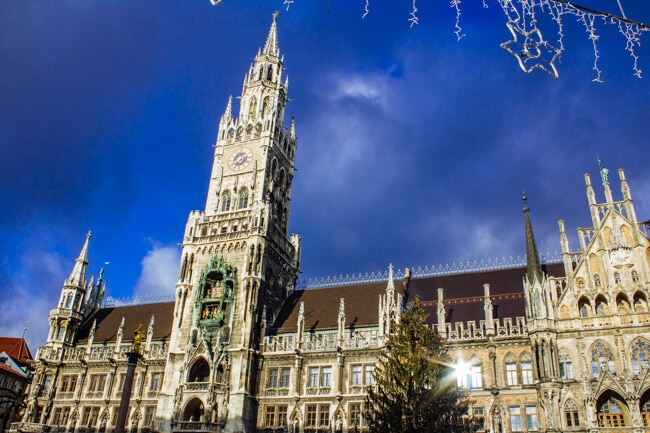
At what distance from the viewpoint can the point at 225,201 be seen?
5300 centimetres

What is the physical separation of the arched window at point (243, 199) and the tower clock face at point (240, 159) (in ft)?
8.66

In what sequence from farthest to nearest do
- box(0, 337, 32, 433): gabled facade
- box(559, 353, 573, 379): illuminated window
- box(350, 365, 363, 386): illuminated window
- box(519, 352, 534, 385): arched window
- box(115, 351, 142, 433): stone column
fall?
box(0, 337, 32, 433): gabled facade
box(350, 365, 363, 386): illuminated window
box(519, 352, 534, 385): arched window
box(559, 353, 573, 379): illuminated window
box(115, 351, 142, 433): stone column

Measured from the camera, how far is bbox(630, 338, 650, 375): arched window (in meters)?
33.1

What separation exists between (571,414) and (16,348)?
7475 cm

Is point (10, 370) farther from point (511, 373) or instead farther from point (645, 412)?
point (645, 412)

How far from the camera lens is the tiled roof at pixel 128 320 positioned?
2032 inches

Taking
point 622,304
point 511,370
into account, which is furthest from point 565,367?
point 622,304

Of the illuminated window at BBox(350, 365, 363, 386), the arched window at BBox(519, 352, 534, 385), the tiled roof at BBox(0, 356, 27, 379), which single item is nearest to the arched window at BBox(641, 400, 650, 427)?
the arched window at BBox(519, 352, 534, 385)

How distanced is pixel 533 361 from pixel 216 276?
86.5 ft

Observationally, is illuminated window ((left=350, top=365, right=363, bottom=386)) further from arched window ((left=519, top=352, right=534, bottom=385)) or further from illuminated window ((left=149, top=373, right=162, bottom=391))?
illuminated window ((left=149, top=373, right=162, bottom=391))

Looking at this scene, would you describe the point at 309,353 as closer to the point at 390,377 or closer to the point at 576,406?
the point at 390,377

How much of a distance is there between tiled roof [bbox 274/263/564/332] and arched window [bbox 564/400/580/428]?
7511mm

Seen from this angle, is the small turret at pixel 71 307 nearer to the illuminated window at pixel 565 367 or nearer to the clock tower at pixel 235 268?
the clock tower at pixel 235 268

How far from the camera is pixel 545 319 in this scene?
118 ft
